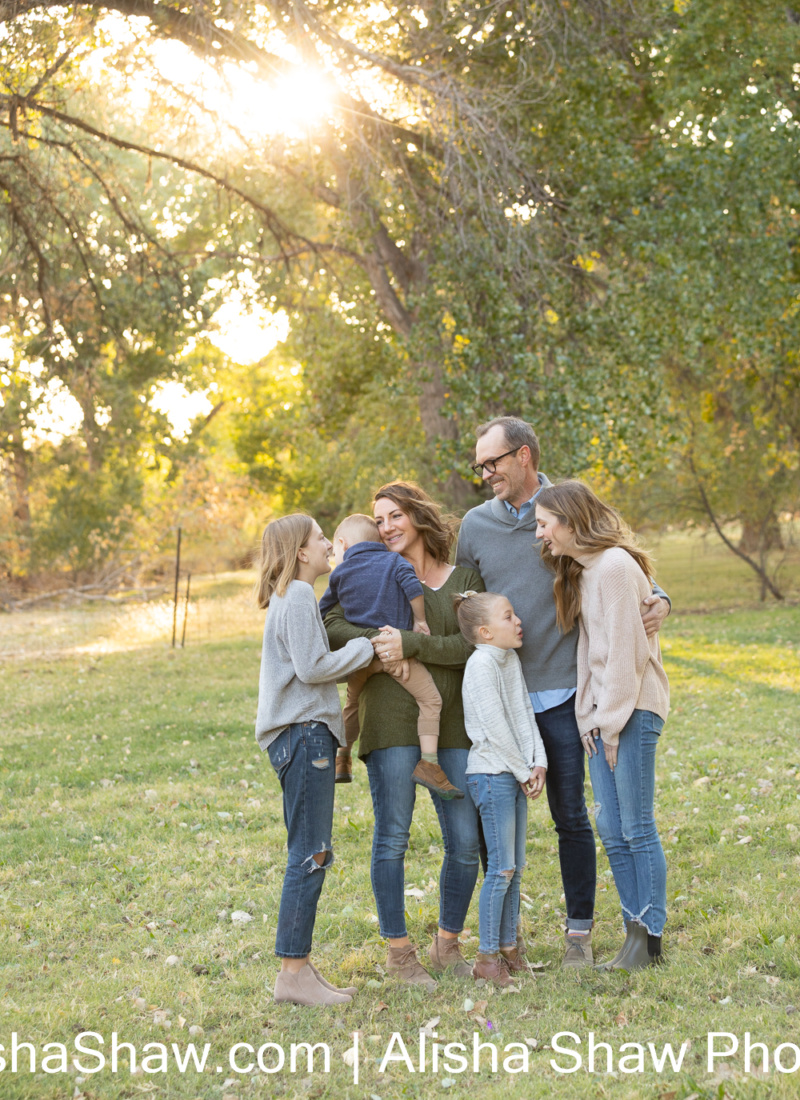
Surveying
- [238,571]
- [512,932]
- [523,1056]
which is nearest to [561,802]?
[512,932]

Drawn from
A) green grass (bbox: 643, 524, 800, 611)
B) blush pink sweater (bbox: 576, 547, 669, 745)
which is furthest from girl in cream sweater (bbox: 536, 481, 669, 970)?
green grass (bbox: 643, 524, 800, 611)

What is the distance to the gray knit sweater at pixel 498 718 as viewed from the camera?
13.7 ft

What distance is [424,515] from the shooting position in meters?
4.38

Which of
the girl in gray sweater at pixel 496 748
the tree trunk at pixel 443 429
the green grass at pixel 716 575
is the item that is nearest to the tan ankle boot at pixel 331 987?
the girl in gray sweater at pixel 496 748

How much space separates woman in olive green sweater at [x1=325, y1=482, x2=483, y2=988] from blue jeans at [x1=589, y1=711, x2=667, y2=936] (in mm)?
594

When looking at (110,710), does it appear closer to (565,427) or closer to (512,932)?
(565,427)

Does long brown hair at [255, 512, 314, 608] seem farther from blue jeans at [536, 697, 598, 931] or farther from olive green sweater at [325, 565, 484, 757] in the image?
blue jeans at [536, 697, 598, 931]

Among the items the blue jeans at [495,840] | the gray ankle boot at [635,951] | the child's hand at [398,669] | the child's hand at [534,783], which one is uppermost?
the child's hand at [398,669]

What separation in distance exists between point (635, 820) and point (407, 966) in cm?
116

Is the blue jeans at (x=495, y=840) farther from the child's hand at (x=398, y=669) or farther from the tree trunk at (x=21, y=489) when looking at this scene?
the tree trunk at (x=21, y=489)

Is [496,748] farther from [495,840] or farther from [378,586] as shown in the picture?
[378,586]

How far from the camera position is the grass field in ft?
11.9

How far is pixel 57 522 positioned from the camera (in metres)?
26.5

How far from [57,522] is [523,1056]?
81.5 feet
